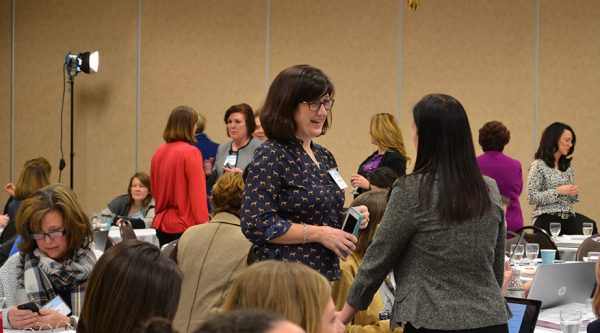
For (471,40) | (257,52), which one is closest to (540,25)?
(471,40)

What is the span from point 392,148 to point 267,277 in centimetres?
489

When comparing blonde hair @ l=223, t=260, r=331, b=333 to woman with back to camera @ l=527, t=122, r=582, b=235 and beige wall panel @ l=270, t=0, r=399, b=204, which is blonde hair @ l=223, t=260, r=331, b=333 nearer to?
woman with back to camera @ l=527, t=122, r=582, b=235

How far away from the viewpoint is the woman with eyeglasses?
114 inches

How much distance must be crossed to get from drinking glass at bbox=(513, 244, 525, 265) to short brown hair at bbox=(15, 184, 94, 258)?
109 inches

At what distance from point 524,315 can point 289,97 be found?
1173mm

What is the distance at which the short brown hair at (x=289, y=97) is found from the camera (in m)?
2.93

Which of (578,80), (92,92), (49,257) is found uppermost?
(578,80)

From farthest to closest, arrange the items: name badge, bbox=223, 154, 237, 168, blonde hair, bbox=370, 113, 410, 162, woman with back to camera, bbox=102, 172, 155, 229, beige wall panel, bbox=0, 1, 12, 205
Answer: beige wall panel, bbox=0, 1, 12, 205
woman with back to camera, bbox=102, 172, 155, 229
blonde hair, bbox=370, 113, 410, 162
name badge, bbox=223, 154, 237, 168

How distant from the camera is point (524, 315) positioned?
10.1 ft

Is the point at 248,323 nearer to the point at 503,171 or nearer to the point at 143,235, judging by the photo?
the point at 143,235

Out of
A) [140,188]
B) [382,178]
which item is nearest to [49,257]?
[382,178]

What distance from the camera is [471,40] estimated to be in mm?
9242

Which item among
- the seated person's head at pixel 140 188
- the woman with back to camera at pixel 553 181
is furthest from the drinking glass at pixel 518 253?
the seated person's head at pixel 140 188

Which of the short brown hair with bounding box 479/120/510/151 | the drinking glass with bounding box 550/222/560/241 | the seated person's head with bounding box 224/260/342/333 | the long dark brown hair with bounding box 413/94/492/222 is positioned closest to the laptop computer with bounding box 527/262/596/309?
the long dark brown hair with bounding box 413/94/492/222
